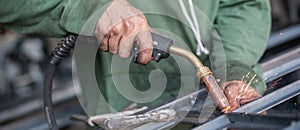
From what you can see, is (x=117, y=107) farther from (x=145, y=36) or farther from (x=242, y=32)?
(x=145, y=36)

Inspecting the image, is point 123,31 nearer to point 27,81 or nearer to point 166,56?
point 166,56

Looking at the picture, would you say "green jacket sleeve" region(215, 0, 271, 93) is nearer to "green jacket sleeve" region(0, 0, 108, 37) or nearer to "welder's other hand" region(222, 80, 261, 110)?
"welder's other hand" region(222, 80, 261, 110)

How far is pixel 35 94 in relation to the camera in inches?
131

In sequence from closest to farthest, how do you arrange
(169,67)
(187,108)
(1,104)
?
1. (187,108)
2. (169,67)
3. (1,104)

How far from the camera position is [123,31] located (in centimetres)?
123

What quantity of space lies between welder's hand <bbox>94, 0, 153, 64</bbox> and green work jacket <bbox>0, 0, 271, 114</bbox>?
6.8 inches

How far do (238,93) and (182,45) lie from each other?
26 centimetres

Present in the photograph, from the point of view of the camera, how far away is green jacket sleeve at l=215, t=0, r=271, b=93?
1688 millimetres

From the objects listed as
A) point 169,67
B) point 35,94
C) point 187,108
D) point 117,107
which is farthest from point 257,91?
point 35,94

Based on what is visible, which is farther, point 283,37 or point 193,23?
point 283,37

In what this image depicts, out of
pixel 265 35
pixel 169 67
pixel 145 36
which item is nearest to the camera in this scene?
pixel 145 36

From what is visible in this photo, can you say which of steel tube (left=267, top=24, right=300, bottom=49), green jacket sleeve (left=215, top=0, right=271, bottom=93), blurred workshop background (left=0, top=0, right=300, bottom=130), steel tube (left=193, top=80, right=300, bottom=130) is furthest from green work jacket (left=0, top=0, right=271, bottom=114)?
blurred workshop background (left=0, top=0, right=300, bottom=130)

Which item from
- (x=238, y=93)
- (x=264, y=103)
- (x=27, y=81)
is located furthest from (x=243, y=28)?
(x=27, y=81)

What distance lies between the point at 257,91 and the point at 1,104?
215cm
